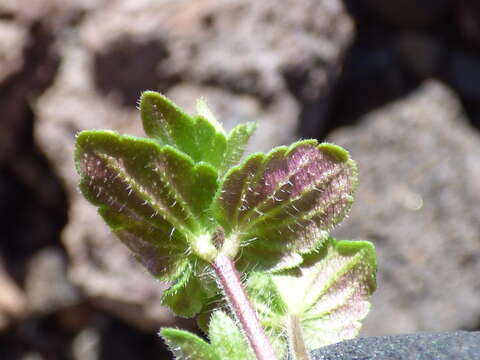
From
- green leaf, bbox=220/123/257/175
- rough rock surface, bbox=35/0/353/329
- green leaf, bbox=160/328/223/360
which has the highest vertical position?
rough rock surface, bbox=35/0/353/329

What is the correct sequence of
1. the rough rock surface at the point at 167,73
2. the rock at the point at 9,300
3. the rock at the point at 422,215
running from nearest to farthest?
the rough rock surface at the point at 167,73
the rock at the point at 422,215
the rock at the point at 9,300

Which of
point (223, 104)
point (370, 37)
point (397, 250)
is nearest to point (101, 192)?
point (223, 104)

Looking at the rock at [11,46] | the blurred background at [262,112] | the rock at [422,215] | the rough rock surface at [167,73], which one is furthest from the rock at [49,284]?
the rock at [422,215]

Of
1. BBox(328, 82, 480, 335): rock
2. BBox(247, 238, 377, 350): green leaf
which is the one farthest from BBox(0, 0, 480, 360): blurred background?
BBox(247, 238, 377, 350): green leaf

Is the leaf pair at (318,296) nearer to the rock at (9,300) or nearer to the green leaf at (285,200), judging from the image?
the green leaf at (285,200)

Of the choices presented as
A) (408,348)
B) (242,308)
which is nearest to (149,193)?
(242,308)

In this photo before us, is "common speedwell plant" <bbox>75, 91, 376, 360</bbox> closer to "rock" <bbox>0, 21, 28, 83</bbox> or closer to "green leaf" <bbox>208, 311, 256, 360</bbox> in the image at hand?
"green leaf" <bbox>208, 311, 256, 360</bbox>
